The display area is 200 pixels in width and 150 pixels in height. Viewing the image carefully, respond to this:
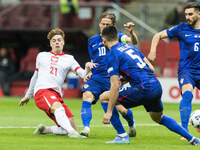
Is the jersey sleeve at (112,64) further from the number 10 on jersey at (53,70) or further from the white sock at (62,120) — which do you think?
the number 10 on jersey at (53,70)

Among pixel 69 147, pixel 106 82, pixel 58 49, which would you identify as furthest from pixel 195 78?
pixel 69 147

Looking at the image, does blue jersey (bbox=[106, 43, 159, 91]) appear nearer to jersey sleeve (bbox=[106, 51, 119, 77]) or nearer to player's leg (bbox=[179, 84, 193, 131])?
jersey sleeve (bbox=[106, 51, 119, 77])

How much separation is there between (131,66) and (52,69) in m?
2.06

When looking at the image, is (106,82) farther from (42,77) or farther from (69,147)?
(69,147)

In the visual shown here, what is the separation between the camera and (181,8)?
796 inches

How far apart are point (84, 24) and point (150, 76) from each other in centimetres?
1360

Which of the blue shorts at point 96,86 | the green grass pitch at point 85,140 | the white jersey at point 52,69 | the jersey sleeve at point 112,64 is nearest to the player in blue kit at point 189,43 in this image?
the green grass pitch at point 85,140

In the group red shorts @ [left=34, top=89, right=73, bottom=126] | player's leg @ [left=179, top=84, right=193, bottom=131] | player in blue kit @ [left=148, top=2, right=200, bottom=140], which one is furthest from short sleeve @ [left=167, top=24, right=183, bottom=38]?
red shorts @ [left=34, top=89, right=73, bottom=126]

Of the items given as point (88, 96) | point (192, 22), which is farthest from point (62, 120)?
point (192, 22)

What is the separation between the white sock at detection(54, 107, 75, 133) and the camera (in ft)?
28.6

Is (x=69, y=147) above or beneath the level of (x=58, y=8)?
beneath

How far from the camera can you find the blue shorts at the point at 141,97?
25.7 ft

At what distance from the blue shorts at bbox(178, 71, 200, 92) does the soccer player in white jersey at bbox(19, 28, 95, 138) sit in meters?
1.58

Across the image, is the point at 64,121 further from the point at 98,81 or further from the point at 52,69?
the point at 98,81
